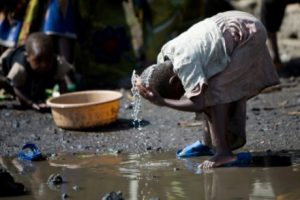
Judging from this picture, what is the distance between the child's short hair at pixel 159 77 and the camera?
4.89m

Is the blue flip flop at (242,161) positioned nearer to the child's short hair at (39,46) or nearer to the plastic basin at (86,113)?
the plastic basin at (86,113)

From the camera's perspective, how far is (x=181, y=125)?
6.43 m

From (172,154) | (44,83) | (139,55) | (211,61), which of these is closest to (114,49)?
(139,55)

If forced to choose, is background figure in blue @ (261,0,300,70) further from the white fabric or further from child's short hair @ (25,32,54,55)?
the white fabric

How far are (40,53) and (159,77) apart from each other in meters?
2.16

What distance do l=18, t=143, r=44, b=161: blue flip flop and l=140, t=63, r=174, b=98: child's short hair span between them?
1.08 meters

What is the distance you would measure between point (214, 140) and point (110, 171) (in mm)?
710

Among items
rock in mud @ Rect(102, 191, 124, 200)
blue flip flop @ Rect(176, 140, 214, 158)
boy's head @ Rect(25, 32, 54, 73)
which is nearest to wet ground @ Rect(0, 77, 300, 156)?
blue flip flop @ Rect(176, 140, 214, 158)

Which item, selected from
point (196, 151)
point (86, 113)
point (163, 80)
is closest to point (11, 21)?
point (86, 113)

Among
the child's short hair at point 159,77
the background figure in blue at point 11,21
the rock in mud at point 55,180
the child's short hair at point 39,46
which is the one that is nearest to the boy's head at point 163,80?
the child's short hair at point 159,77

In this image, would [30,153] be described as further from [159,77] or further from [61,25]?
[61,25]

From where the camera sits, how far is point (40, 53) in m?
6.81

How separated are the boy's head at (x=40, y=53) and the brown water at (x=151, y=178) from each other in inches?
59.4

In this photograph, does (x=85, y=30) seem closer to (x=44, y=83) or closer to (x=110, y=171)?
(x=44, y=83)
